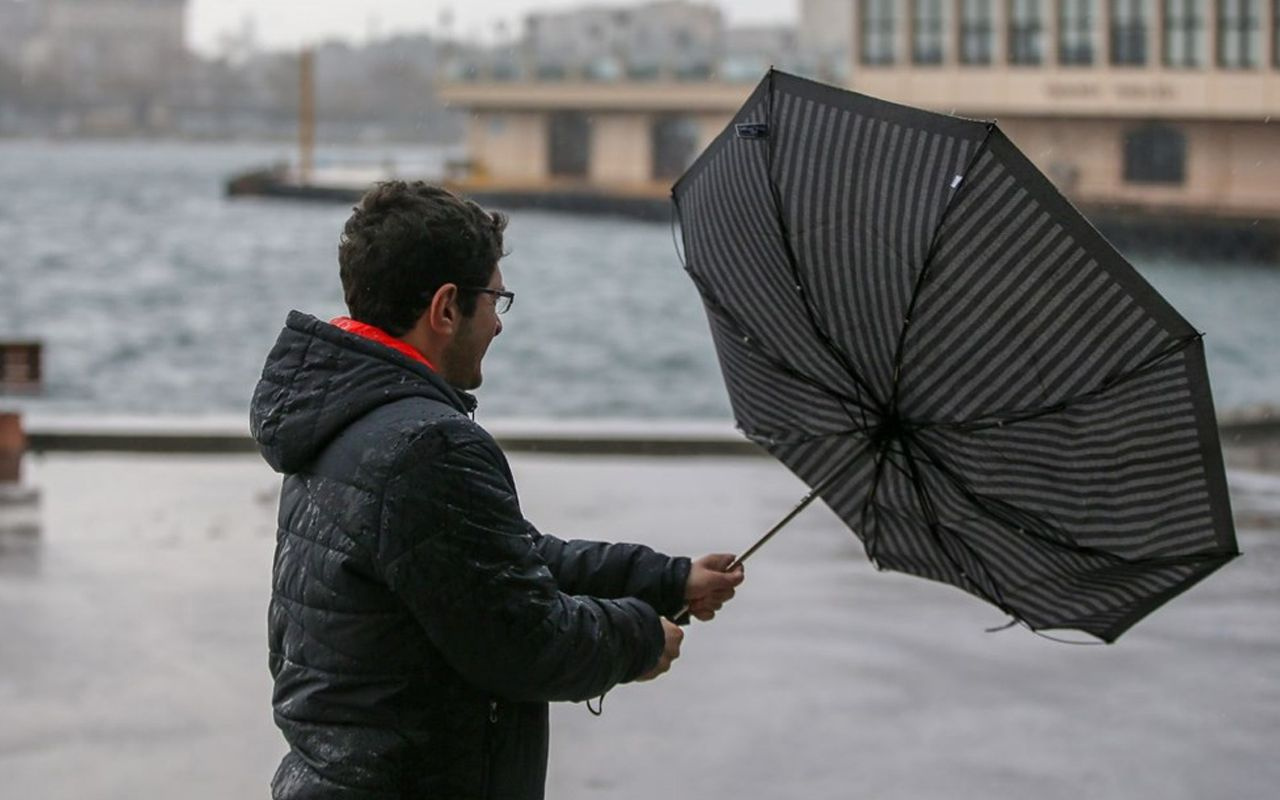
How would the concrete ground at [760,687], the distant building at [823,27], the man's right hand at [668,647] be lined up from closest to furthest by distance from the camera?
the man's right hand at [668,647], the concrete ground at [760,687], the distant building at [823,27]

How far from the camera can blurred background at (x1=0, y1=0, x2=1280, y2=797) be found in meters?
6.27

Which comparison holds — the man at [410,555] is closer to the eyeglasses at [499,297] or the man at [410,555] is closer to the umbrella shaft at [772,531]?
the eyeglasses at [499,297]

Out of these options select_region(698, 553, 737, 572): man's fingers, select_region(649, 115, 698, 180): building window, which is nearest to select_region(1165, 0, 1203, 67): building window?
select_region(649, 115, 698, 180): building window

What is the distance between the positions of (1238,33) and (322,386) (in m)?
71.5

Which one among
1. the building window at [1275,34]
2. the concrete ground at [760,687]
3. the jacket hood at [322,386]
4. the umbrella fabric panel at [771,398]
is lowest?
the concrete ground at [760,687]

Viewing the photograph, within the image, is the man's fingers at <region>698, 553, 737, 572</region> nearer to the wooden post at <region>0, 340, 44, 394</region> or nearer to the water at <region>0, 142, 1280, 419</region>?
the wooden post at <region>0, 340, 44, 394</region>

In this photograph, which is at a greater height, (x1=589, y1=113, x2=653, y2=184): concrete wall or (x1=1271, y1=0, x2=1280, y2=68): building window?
(x1=1271, y1=0, x2=1280, y2=68): building window

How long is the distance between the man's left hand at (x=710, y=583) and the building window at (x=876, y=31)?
7332 centimetres

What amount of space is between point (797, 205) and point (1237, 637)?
522 centimetres

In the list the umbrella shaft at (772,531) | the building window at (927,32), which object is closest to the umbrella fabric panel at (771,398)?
the umbrella shaft at (772,531)

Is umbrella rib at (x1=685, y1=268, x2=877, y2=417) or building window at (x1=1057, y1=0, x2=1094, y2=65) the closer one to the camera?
umbrella rib at (x1=685, y1=268, x2=877, y2=417)

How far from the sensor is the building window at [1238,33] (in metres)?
68.8

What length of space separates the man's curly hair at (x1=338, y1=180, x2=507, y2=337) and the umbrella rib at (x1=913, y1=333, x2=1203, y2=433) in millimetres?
763

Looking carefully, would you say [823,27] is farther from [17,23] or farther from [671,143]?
[17,23]
